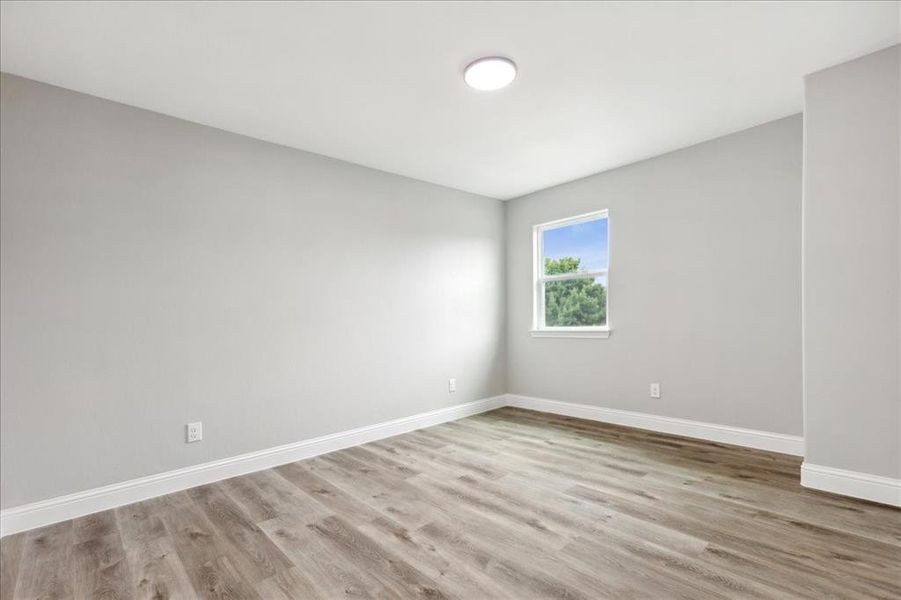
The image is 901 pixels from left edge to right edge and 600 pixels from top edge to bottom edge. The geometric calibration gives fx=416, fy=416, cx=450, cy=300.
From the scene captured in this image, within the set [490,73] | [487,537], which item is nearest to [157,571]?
[487,537]

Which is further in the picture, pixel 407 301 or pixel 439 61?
pixel 407 301

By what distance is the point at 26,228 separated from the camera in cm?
229

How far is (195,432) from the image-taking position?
2.79 meters

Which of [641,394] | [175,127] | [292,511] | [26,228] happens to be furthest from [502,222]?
[26,228]

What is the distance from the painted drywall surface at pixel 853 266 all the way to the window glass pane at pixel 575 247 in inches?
72.0

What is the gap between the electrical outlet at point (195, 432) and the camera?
277 cm

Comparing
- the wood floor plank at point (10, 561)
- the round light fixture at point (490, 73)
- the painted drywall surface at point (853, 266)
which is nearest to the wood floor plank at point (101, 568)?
the wood floor plank at point (10, 561)

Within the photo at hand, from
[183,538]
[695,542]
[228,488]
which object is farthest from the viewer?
[228,488]

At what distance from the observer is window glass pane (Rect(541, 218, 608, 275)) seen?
14.0ft

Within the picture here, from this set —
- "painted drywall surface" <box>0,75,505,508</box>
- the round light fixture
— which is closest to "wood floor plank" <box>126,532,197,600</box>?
"painted drywall surface" <box>0,75,505,508</box>

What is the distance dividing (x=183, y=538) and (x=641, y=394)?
360 centimetres

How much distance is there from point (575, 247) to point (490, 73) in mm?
2556

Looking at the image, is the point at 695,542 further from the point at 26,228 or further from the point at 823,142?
the point at 26,228

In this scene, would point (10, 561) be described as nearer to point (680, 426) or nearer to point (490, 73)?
point (490, 73)
